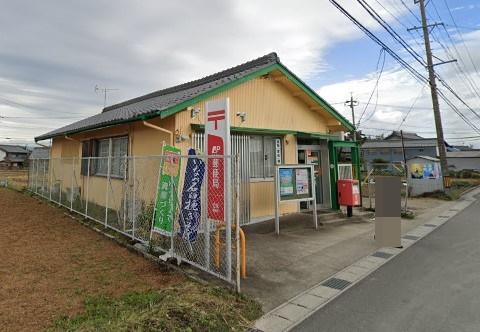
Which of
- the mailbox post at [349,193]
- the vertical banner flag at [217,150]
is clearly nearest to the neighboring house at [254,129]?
the mailbox post at [349,193]

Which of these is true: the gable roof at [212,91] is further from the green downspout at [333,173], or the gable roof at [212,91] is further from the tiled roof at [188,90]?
the green downspout at [333,173]

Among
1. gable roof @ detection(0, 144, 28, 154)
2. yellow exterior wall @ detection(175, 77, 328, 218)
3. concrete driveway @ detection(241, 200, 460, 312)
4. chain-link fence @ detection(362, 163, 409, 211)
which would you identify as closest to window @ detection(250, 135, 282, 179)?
yellow exterior wall @ detection(175, 77, 328, 218)

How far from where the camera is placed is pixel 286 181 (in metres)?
7.75

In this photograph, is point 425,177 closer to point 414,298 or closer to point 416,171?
point 416,171

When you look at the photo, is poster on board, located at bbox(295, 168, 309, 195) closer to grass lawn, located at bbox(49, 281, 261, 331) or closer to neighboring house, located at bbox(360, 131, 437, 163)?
grass lawn, located at bbox(49, 281, 261, 331)

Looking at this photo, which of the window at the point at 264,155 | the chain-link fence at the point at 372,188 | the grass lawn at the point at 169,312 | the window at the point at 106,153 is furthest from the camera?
the chain-link fence at the point at 372,188

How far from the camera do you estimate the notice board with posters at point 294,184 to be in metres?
7.55

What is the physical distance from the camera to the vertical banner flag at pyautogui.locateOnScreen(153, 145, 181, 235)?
5387mm

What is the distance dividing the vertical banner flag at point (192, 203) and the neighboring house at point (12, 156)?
6810 centimetres

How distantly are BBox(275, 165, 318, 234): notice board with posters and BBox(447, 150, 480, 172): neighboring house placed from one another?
4576cm

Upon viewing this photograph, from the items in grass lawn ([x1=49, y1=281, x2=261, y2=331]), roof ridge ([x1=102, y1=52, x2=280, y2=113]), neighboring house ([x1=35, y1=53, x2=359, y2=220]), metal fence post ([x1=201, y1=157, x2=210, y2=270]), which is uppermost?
roof ridge ([x1=102, y1=52, x2=280, y2=113])

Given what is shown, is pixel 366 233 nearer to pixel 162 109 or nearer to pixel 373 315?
pixel 373 315

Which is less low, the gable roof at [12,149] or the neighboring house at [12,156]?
the gable roof at [12,149]

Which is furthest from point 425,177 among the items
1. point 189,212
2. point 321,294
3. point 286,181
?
point 189,212
